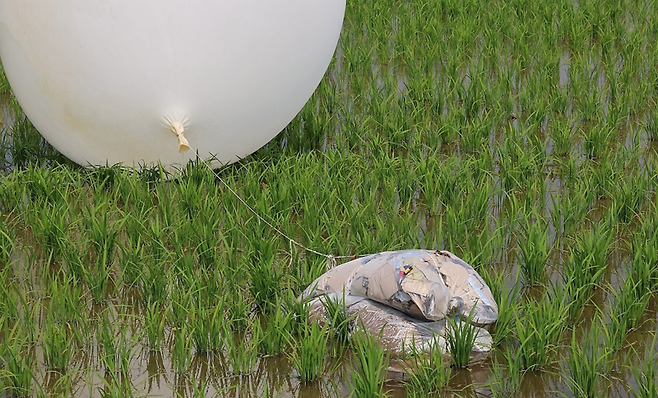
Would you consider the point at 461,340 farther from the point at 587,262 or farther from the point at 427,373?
the point at 587,262

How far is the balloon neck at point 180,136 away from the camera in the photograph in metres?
3.99

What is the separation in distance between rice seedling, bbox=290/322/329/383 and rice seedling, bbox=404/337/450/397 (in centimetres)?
26

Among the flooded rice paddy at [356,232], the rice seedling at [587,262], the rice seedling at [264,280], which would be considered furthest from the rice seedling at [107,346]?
the rice seedling at [587,262]

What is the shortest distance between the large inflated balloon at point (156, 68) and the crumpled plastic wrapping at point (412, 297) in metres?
1.07

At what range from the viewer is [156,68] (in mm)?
4000

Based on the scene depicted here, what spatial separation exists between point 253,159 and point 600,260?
5.71 ft

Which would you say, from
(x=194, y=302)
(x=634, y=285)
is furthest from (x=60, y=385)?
(x=634, y=285)

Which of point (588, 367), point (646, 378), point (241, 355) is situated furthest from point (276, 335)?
point (646, 378)

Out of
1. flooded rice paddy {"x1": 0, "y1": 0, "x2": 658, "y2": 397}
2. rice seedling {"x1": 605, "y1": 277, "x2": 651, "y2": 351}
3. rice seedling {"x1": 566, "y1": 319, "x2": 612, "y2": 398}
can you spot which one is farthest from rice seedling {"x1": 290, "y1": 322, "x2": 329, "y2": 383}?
rice seedling {"x1": 605, "y1": 277, "x2": 651, "y2": 351}

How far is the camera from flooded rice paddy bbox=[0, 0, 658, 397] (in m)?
3.08

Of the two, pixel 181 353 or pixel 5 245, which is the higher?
pixel 5 245

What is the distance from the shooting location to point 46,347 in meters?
3.16

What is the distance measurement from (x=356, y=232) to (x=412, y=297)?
802mm

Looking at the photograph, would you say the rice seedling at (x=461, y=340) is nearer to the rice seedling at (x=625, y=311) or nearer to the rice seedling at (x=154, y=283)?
the rice seedling at (x=625, y=311)
